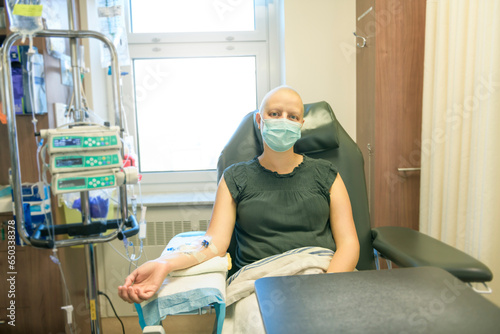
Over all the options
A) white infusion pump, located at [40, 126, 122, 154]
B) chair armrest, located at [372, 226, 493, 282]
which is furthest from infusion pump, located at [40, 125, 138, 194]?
chair armrest, located at [372, 226, 493, 282]

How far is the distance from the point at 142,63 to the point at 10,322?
5.47 feet

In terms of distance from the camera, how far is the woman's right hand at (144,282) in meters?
1.04

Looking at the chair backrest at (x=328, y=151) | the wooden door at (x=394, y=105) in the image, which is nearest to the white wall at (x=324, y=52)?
the wooden door at (x=394, y=105)

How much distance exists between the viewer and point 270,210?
56.6 inches

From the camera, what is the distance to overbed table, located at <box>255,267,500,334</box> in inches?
26.3

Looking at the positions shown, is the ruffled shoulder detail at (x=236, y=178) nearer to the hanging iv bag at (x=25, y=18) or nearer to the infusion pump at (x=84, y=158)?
the infusion pump at (x=84, y=158)

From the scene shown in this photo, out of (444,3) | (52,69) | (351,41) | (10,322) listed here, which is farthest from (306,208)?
(10,322)

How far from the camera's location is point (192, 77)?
250cm

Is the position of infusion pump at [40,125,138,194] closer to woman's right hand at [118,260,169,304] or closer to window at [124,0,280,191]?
woman's right hand at [118,260,169,304]

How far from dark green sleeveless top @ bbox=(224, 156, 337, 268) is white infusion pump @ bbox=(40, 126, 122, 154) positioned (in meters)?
0.52

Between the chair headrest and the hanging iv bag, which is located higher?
the hanging iv bag

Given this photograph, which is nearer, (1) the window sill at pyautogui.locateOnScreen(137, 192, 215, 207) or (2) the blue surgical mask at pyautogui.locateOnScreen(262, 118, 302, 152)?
(2) the blue surgical mask at pyautogui.locateOnScreen(262, 118, 302, 152)

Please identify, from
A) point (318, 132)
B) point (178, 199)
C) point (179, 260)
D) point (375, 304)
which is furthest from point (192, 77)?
point (375, 304)

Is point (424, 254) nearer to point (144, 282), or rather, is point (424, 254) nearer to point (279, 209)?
point (279, 209)
